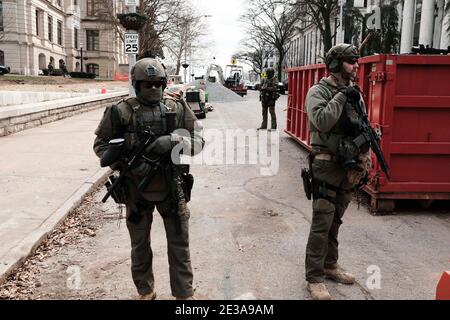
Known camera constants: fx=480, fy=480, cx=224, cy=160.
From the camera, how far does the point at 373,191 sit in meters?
6.34

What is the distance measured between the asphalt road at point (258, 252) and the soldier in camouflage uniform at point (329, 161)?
0.31 meters

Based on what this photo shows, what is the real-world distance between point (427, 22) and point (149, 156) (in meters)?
28.0

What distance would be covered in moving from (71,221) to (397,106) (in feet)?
14.4

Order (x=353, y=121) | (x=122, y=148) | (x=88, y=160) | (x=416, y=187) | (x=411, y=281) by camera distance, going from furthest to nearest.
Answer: (x=88, y=160) → (x=416, y=187) → (x=411, y=281) → (x=353, y=121) → (x=122, y=148)

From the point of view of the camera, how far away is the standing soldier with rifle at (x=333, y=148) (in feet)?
12.2

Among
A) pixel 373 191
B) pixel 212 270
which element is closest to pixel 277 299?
pixel 212 270

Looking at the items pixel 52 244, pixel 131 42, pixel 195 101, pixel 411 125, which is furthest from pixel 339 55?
pixel 195 101

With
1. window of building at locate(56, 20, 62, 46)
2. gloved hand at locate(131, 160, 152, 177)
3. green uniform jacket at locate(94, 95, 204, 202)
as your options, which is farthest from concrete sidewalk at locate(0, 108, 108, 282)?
window of building at locate(56, 20, 62, 46)

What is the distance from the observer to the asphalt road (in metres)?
4.05

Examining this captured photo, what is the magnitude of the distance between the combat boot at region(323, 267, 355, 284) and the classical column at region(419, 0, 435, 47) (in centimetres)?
2628

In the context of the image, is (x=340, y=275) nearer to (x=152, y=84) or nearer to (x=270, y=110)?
(x=152, y=84)

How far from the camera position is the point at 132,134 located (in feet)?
11.2

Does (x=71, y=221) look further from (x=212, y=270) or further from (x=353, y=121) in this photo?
(x=353, y=121)

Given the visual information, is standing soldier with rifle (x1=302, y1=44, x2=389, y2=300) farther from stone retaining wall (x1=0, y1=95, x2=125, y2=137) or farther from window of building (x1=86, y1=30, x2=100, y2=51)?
window of building (x1=86, y1=30, x2=100, y2=51)
